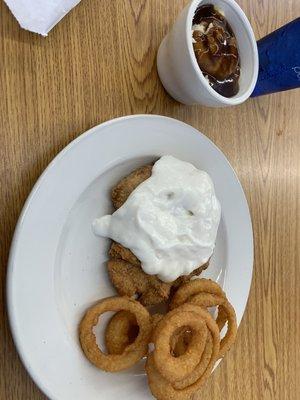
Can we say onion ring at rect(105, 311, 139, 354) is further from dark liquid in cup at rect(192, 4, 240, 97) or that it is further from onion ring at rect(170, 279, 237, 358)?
dark liquid in cup at rect(192, 4, 240, 97)

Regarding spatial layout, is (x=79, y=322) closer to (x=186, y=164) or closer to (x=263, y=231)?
(x=186, y=164)

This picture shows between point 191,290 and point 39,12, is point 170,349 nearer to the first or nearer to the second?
point 191,290

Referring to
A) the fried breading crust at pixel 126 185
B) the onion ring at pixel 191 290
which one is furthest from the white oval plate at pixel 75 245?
the onion ring at pixel 191 290

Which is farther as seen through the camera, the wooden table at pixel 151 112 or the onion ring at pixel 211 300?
the onion ring at pixel 211 300

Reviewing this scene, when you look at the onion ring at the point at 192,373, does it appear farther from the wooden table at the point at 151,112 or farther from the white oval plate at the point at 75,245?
the wooden table at the point at 151,112

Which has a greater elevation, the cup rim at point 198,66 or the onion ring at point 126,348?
the cup rim at point 198,66

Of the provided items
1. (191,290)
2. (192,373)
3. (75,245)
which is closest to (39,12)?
(75,245)
